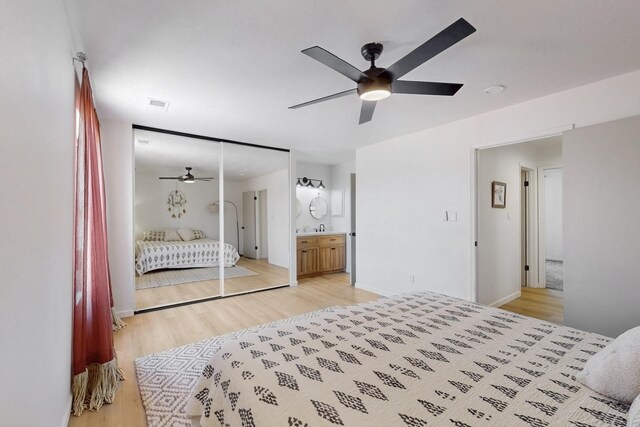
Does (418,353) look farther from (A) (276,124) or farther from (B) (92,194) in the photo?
(A) (276,124)

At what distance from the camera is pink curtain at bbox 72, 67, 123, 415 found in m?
1.93

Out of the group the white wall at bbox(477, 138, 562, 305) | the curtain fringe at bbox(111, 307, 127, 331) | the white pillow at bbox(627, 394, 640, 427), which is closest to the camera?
the white pillow at bbox(627, 394, 640, 427)

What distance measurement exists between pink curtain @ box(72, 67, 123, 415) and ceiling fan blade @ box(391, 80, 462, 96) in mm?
2218

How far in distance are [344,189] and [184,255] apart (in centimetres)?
353

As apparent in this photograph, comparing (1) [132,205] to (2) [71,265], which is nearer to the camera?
(2) [71,265]

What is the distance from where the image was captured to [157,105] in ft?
9.75

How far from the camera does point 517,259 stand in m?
4.37

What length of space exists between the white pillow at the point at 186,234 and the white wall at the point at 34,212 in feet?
9.67

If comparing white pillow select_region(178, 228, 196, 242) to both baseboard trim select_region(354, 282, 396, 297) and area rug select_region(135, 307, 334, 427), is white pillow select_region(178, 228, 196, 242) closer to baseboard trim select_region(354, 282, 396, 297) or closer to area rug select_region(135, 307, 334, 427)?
area rug select_region(135, 307, 334, 427)

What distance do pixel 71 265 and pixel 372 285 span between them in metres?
3.88

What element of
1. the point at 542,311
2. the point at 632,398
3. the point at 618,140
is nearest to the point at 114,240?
the point at 632,398

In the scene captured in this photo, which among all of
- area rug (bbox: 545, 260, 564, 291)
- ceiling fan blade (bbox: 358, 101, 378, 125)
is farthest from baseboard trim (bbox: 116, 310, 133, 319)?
area rug (bbox: 545, 260, 564, 291)

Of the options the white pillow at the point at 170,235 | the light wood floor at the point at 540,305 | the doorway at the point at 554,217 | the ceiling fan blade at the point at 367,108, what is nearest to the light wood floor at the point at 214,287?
the white pillow at the point at 170,235

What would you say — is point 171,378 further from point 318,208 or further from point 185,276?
point 318,208
